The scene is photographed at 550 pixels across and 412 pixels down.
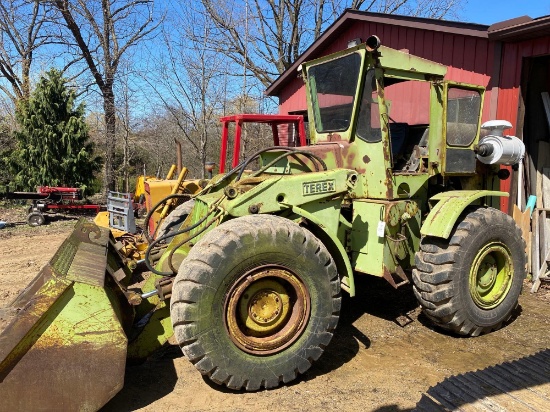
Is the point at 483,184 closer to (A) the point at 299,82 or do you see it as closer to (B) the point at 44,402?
A: (B) the point at 44,402

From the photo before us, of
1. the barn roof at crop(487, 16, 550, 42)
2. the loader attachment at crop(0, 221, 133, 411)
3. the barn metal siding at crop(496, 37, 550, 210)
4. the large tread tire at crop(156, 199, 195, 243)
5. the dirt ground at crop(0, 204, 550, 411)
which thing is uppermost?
the barn roof at crop(487, 16, 550, 42)

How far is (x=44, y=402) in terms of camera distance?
8.77 feet

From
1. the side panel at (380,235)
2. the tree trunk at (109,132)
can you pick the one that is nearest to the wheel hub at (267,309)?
the side panel at (380,235)

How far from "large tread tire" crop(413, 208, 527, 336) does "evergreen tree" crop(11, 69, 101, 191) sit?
12181 mm

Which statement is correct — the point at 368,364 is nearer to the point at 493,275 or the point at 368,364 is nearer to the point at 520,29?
the point at 493,275

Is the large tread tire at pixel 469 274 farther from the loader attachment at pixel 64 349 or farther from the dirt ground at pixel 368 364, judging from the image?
the loader attachment at pixel 64 349

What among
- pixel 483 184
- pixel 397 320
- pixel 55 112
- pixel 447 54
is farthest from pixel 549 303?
pixel 55 112

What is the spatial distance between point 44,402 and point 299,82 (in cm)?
1028

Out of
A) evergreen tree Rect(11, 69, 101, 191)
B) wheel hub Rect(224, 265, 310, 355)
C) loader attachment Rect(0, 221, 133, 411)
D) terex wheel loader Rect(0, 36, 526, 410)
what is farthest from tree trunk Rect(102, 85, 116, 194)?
wheel hub Rect(224, 265, 310, 355)

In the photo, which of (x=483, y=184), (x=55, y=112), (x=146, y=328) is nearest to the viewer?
(x=146, y=328)

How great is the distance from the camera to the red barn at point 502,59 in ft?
21.5

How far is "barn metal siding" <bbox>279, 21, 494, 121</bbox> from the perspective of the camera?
7.34 metres

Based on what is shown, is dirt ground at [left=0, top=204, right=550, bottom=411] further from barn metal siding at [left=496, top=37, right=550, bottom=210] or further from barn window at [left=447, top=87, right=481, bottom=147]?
barn metal siding at [left=496, top=37, right=550, bottom=210]

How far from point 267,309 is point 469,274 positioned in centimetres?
202
